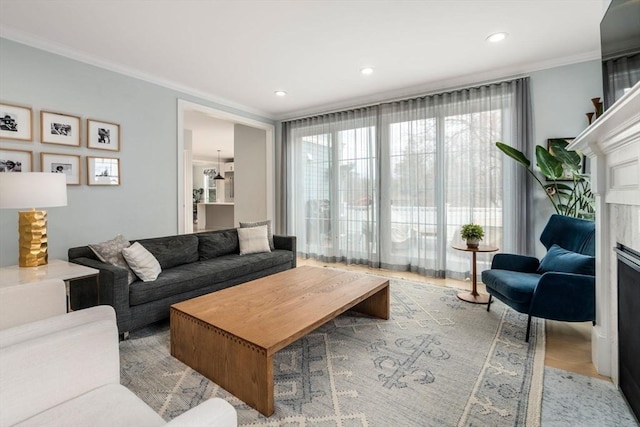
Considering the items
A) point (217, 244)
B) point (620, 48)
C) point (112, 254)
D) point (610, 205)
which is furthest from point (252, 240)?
point (620, 48)

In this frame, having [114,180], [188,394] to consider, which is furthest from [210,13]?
[188,394]

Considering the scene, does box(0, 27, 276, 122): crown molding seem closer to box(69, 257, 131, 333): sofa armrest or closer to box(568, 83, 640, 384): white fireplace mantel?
box(69, 257, 131, 333): sofa armrest

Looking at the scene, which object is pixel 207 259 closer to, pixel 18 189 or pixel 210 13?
pixel 18 189

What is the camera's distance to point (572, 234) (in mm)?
2691

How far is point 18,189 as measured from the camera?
2.17 m

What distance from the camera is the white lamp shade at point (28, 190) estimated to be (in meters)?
2.15

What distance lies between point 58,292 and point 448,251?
405 cm

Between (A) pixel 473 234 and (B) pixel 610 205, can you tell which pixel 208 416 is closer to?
(B) pixel 610 205

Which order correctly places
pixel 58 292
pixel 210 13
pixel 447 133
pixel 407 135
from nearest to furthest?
pixel 58 292 < pixel 210 13 < pixel 447 133 < pixel 407 135

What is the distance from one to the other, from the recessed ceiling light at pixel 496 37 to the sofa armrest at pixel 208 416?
11.6 feet

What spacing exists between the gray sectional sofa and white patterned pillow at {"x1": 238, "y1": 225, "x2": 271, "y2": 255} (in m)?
0.09

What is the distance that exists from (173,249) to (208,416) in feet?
9.27

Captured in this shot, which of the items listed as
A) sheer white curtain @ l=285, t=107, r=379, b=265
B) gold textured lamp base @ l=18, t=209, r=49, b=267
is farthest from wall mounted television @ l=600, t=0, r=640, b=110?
gold textured lamp base @ l=18, t=209, r=49, b=267

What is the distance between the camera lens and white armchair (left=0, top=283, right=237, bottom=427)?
95 cm
